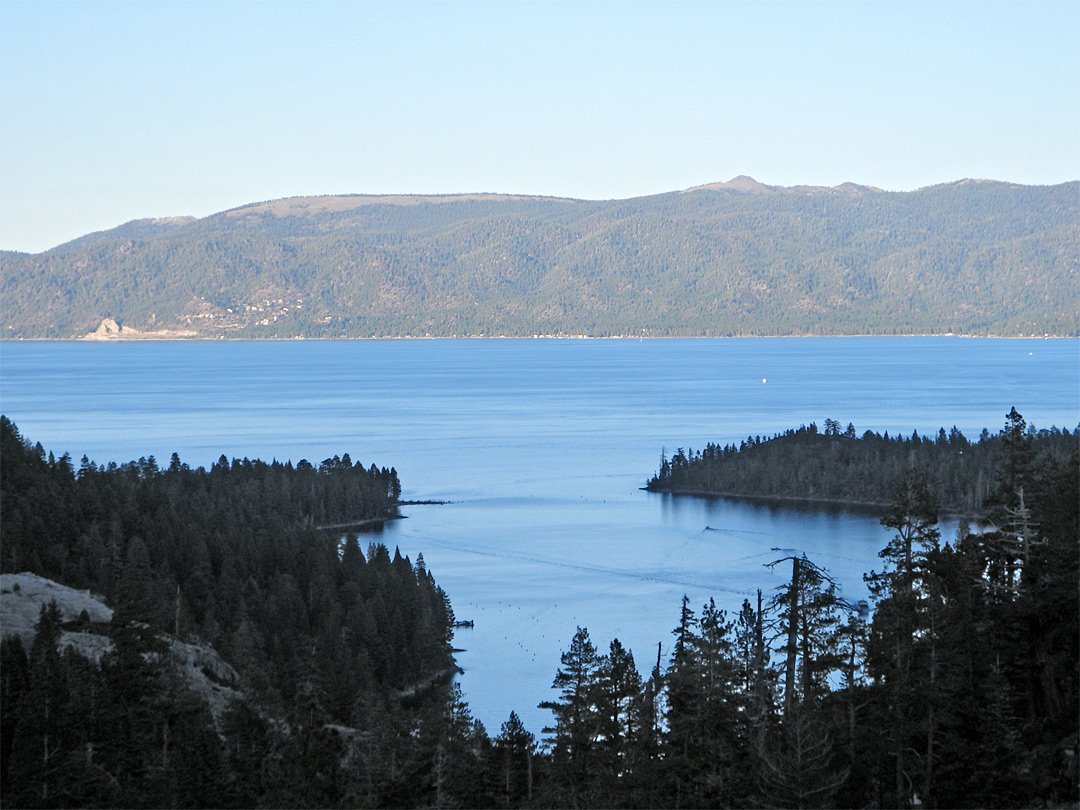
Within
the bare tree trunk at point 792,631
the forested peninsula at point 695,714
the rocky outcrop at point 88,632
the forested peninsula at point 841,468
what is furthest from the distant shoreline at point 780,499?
the bare tree trunk at point 792,631

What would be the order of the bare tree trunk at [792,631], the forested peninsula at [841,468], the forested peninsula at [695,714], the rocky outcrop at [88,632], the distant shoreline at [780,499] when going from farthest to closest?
the distant shoreline at [780,499]
the forested peninsula at [841,468]
the rocky outcrop at [88,632]
the forested peninsula at [695,714]
the bare tree trunk at [792,631]

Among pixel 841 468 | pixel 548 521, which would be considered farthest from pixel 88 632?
pixel 841 468

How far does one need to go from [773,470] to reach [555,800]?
108m

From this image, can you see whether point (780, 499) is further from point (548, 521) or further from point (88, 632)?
point (88, 632)

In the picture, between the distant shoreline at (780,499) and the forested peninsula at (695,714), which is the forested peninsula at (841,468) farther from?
the forested peninsula at (695,714)

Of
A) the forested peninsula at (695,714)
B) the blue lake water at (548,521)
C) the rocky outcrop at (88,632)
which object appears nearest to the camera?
the forested peninsula at (695,714)

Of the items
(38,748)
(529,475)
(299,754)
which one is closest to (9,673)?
(38,748)

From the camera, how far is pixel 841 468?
134500 millimetres

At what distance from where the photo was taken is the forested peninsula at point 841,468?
4796 inches

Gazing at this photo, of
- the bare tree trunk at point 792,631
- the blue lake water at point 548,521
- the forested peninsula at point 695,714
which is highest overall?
the bare tree trunk at point 792,631

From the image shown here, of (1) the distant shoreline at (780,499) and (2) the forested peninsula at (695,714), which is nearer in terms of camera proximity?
(2) the forested peninsula at (695,714)

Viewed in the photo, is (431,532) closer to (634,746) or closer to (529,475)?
(529,475)

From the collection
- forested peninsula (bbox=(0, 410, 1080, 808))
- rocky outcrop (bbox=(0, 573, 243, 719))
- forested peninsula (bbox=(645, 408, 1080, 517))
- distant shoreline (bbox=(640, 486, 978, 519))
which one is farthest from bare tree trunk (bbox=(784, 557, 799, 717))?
distant shoreline (bbox=(640, 486, 978, 519))

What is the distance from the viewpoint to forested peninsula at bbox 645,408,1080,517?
122 meters
